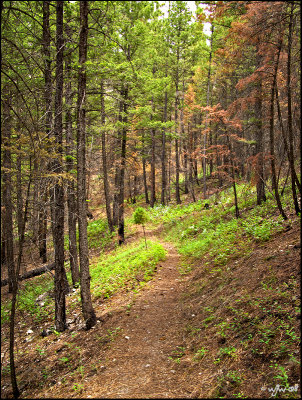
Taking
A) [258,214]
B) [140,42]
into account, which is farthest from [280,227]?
[140,42]

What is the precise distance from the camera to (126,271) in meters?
10.6

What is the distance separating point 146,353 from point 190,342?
0.98 m

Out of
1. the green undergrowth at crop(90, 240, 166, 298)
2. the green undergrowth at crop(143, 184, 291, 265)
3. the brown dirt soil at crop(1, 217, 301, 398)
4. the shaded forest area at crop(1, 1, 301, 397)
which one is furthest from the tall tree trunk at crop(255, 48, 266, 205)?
the green undergrowth at crop(90, 240, 166, 298)

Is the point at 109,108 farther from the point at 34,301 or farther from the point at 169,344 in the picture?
the point at 169,344

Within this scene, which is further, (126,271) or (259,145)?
(259,145)

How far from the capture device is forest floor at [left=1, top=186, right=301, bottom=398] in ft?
13.2

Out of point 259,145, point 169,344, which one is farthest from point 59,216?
point 259,145

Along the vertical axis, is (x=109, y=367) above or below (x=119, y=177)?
below

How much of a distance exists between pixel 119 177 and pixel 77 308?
27.3 ft

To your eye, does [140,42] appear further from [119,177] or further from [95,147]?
[95,147]

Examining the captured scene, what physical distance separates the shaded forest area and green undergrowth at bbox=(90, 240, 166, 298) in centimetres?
32

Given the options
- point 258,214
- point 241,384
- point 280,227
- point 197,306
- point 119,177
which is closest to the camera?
point 241,384

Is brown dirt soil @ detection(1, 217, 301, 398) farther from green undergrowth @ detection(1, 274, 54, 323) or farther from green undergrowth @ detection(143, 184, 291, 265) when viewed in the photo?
green undergrowth @ detection(1, 274, 54, 323)

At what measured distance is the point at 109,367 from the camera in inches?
200
